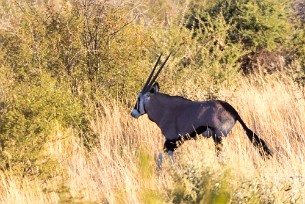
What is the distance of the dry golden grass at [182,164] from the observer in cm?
445

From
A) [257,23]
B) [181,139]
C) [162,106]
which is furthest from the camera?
[257,23]

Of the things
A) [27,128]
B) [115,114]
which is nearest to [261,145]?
[27,128]

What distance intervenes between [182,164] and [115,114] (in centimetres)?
419

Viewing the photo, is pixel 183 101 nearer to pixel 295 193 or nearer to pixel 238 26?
pixel 295 193

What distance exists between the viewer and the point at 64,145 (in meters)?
7.66

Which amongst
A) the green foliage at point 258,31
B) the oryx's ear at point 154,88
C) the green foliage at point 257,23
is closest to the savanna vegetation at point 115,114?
the oryx's ear at point 154,88

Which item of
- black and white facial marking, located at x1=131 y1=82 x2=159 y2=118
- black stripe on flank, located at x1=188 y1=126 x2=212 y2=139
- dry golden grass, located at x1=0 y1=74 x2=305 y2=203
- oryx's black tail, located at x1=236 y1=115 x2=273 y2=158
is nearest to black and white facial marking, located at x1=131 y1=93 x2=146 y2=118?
black and white facial marking, located at x1=131 y1=82 x2=159 y2=118

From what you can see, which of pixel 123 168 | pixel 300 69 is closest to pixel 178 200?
pixel 123 168

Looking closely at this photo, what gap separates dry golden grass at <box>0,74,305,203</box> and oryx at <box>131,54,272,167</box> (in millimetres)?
138

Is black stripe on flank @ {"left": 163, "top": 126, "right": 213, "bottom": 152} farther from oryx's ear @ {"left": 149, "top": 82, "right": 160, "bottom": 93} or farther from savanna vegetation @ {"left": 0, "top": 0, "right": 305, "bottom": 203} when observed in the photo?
oryx's ear @ {"left": 149, "top": 82, "right": 160, "bottom": 93}

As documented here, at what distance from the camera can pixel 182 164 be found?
4.88m

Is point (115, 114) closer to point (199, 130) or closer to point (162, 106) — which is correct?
point (162, 106)

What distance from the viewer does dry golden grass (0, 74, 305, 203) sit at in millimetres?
4445

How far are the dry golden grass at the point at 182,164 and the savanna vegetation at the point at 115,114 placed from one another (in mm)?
15
